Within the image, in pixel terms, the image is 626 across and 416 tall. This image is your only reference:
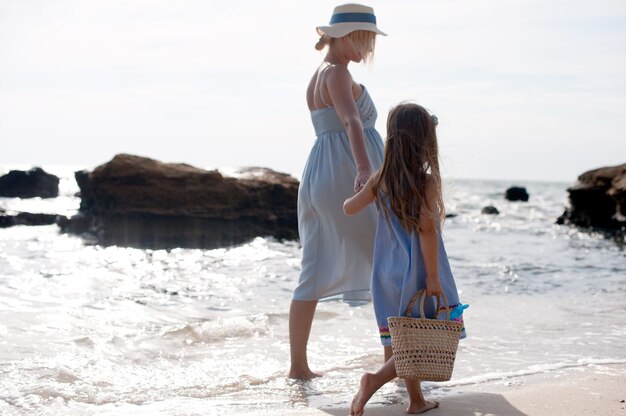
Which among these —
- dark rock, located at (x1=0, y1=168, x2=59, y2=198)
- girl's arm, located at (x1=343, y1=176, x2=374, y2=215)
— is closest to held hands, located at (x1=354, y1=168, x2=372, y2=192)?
girl's arm, located at (x1=343, y1=176, x2=374, y2=215)

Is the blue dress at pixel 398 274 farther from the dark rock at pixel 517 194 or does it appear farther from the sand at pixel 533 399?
the dark rock at pixel 517 194

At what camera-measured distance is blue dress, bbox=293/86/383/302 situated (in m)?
4.86

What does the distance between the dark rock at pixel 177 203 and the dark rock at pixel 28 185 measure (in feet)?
43.3

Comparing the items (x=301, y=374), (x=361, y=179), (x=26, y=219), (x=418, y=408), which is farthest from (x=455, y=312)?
(x=26, y=219)

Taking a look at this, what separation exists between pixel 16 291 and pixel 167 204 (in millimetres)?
6593

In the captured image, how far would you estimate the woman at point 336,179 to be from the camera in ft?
15.6

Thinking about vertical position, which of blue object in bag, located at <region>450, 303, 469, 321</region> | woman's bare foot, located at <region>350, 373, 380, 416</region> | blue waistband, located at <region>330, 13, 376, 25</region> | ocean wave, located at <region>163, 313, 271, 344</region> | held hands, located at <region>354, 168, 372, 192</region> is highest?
blue waistband, located at <region>330, 13, 376, 25</region>

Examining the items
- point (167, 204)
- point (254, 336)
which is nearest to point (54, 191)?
point (167, 204)

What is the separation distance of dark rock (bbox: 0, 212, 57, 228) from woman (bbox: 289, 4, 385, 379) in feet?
41.5

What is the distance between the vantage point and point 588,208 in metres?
21.5

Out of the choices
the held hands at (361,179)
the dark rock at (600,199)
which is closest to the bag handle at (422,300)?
the held hands at (361,179)

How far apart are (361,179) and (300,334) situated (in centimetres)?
116

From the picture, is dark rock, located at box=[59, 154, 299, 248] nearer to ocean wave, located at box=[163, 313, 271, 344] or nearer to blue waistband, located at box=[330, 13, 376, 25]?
ocean wave, located at box=[163, 313, 271, 344]

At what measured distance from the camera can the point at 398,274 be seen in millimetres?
3912
